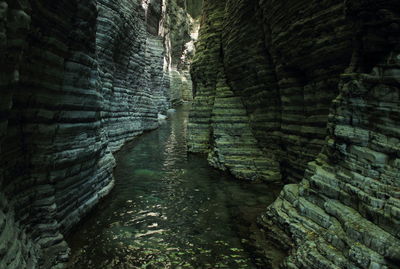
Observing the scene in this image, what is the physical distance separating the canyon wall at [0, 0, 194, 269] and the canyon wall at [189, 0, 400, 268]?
5043 mm

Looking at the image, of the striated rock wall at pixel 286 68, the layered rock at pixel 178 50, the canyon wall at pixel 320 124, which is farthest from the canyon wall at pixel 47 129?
the layered rock at pixel 178 50

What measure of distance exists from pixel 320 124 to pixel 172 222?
5655 millimetres

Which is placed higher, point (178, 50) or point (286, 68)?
point (178, 50)

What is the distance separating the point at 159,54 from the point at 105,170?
21.5 m

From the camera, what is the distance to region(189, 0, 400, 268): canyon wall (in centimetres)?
446

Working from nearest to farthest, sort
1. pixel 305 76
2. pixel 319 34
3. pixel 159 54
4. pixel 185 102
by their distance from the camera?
pixel 319 34, pixel 305 76, pixel 159 54, pixel 185 102

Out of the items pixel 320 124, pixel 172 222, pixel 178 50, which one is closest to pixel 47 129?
pixel 172 222

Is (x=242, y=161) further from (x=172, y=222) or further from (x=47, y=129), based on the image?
(x=47, y=129)

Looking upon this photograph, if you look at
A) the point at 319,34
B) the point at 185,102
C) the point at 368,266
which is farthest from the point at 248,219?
the point at 185,102

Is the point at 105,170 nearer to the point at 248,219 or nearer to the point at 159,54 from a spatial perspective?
the point at 248,219

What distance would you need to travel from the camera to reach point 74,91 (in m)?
6.80

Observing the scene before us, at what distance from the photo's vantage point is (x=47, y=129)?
588 cm

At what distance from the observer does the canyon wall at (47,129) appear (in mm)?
3904

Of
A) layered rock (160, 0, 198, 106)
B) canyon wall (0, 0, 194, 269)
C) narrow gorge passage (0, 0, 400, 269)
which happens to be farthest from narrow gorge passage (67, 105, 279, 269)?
layered rock (160, 0, 198, 106)
